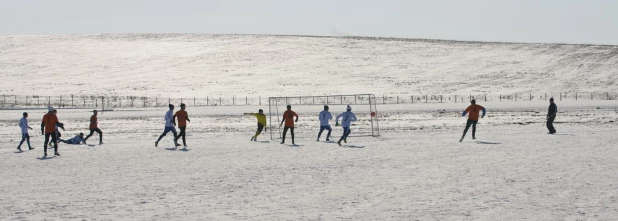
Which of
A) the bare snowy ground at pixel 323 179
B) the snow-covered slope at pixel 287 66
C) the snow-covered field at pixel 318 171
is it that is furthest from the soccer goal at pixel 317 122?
the snow-covered slope at pixel 287 66

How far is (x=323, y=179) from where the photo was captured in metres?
17.6

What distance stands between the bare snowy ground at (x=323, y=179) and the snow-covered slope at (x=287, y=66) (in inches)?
2273

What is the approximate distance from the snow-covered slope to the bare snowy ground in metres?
57.7

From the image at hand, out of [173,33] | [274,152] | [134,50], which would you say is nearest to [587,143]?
[274,152]

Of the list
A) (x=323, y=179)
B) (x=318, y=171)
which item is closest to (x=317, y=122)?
(x=318, y=171)

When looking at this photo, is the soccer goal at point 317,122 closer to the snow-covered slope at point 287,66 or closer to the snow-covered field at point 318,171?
the snow-covered field at point 318,171

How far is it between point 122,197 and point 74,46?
117292 mm

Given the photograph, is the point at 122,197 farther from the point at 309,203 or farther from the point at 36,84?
the point at 36,84

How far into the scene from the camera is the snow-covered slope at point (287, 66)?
89625mm

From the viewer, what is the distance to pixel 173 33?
475 ft

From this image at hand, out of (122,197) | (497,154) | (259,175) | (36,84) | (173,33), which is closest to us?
(122,197)

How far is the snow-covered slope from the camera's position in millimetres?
89625

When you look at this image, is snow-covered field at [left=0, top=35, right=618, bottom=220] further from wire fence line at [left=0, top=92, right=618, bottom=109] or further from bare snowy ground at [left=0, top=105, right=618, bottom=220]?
wire fence line at [left=0, top=92, right=618, bottom=109]

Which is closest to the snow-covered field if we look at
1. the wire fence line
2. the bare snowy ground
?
the bare snowy ground
